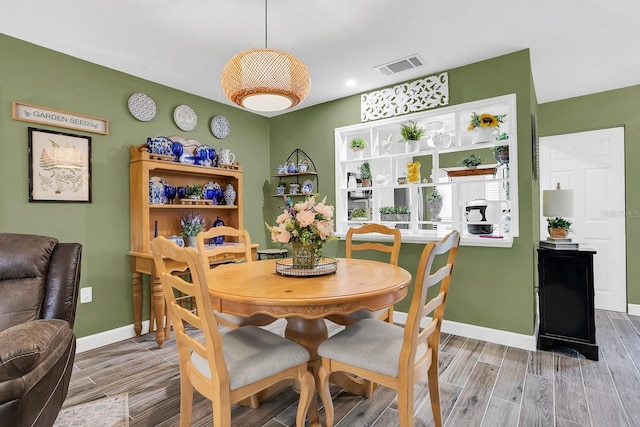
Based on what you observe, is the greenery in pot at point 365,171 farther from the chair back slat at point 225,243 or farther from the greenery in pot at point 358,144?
the chair back slat at point 225,243

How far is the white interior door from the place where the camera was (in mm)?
→ 3537

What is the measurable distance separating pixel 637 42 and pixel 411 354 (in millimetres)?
3083

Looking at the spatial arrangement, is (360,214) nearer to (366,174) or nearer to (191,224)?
(366,174)

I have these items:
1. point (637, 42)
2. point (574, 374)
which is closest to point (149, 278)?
point (574, 374)

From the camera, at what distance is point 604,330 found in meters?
3.08

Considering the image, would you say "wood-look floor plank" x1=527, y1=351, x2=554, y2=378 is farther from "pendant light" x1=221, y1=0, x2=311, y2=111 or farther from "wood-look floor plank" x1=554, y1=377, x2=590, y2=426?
"pendant light" x1=221, y1=0, x2=311, y2=111

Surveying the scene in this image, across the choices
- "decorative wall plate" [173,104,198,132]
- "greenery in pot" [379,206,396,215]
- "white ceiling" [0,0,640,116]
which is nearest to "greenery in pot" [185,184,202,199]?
"decorative wall plate" [173,104,198,132]

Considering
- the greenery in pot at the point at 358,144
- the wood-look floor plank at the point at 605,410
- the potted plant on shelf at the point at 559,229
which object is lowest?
the wood-look floor plank at the point at 605,410

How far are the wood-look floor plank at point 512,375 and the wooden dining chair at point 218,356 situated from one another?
1280 mm

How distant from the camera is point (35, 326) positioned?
134 centimetres

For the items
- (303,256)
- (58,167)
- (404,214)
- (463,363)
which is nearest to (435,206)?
(404,214)

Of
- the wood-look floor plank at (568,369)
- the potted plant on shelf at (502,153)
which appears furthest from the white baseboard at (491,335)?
the potted plant on shelf at (502,153)

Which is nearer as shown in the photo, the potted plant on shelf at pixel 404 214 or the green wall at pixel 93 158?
the green wall at pixel 93 158

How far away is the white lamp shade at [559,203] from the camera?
9.16ft
